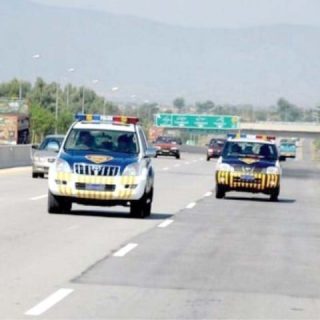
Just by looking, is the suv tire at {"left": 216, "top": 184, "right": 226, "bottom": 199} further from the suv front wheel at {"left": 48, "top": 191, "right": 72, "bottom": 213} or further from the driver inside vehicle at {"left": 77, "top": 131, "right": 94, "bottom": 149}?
the suv front wheel at {"left": 48, "top": 191, "right": 72, "bottom": 213}

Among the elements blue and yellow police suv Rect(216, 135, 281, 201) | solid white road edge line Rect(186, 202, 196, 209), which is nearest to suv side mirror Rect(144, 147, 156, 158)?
solid white road edge line Rect(186, 202, 196, 209)

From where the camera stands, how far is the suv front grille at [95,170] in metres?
26.1

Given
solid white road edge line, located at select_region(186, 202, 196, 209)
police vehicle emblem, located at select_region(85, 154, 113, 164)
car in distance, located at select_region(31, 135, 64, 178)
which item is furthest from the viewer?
car in distance, located at select_region(31, 135, 64, 178)

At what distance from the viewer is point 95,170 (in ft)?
85.5

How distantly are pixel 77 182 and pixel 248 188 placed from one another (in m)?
12.3

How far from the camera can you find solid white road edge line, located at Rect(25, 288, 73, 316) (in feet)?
41.6

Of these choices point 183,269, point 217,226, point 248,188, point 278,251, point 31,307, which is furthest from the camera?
point 248,188

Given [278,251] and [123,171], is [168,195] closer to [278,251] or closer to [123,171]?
[123,171]

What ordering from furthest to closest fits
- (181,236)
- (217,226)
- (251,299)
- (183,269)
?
1. (217,226)
2. (181,236)
3. (183,269)
4. (251,299)

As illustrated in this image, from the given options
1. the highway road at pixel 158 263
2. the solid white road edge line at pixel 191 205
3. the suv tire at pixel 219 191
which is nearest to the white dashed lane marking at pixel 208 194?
the suv tire at pixel 219 191

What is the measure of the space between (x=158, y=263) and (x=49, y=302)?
4482mm

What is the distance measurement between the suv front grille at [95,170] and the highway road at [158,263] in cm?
88

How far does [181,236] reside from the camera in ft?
74.0

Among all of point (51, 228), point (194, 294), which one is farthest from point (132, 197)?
point (194, 294)
